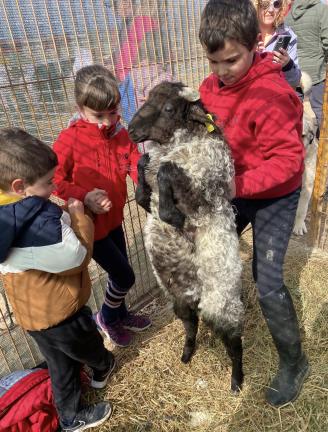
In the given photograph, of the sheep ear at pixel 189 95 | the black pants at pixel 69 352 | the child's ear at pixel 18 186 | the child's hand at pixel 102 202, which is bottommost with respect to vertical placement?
the black pants at pixel 69 352

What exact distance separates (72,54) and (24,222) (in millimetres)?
1606

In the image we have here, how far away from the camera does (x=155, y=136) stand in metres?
1.75

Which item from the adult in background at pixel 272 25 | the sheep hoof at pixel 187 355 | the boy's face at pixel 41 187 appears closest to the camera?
the boy's face at pixel 41 187

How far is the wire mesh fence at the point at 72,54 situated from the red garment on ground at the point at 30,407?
1.31ft

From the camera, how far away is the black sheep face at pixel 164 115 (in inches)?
67.2

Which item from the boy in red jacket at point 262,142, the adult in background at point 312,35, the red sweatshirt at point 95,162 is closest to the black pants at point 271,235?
the boy in red jacket at point 262,142

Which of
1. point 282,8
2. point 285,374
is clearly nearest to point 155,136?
point 285,374

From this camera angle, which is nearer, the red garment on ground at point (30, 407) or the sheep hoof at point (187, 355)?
the red garment on ground at point (30, 407)

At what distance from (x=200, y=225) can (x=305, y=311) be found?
1.83 m

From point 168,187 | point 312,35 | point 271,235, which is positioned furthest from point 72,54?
point 312,35

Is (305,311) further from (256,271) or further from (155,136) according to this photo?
(155,136)

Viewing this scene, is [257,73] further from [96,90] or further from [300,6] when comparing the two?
[300,6]

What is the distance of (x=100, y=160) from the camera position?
2.33 meters

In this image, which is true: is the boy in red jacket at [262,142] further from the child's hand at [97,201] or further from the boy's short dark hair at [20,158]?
the boy's short dark hair at [20,158]
